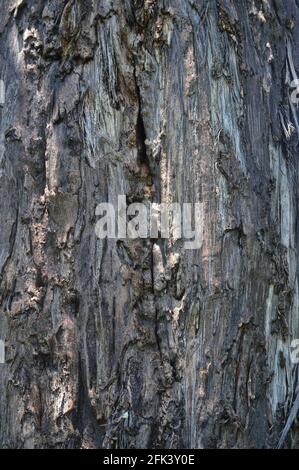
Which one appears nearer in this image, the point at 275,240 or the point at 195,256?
the point at 195,256

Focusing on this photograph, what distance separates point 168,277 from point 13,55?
1059 mm

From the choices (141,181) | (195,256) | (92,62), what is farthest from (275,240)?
(92,62)

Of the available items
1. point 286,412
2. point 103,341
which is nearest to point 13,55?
point 103,341

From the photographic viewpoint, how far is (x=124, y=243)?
92.7 inches

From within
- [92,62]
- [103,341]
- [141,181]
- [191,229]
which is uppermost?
[92,62]

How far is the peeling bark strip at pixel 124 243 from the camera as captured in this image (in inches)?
91.6

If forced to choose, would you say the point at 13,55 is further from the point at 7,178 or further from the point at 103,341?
the point at 103,341

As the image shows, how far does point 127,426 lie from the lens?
7.59ft

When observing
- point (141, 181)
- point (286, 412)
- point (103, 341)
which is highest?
point (141, 181)

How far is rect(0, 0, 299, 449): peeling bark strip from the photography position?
7.63 ft

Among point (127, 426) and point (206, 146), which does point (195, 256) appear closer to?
point (206, 146)

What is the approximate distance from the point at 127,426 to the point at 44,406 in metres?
0.32

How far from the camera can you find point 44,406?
234 centimetres

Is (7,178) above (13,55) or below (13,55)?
below
